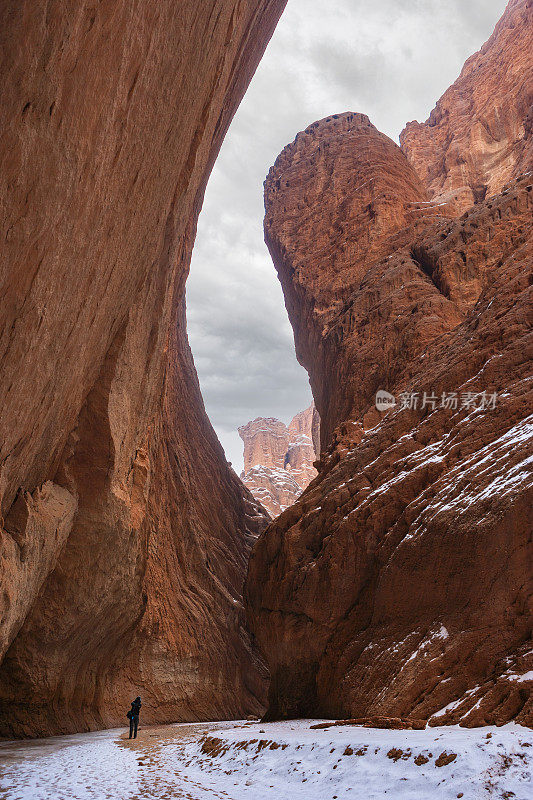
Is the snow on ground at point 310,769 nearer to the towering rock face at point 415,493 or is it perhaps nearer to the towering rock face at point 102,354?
the towering rock face at point 415,493

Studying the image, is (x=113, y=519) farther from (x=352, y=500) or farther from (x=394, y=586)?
(x=394, y=586)

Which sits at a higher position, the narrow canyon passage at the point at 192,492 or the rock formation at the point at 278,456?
the rock formation at the point at 278,456

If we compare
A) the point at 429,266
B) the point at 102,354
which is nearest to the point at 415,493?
the point at 102,354

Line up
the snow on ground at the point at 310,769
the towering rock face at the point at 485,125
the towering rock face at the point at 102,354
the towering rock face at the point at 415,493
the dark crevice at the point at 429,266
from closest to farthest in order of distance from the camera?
the snow on ground at the point at 310,769 < the towering rock face at the point at 102,354 < the towering rock face at the point at 415,493 < the dark crevice at the point at 429,266 < the towering rock face at the point at 485,125

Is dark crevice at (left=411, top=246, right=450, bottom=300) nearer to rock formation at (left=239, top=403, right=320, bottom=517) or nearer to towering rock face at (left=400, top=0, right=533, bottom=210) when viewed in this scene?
towering rock face at (left=400, top=0, right=533, bottom=210)

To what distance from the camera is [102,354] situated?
14.1 meters

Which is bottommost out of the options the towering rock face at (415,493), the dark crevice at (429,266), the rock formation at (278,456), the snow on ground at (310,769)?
the snow on ground at (310,769)

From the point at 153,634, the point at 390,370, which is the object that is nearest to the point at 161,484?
the point at 153,634

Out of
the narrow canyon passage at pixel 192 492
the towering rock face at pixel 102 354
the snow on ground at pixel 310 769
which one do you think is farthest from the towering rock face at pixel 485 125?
the snow on ground at pixel 310 769

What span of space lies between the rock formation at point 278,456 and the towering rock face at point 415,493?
202 ft

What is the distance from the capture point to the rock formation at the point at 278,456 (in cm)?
→ 9131

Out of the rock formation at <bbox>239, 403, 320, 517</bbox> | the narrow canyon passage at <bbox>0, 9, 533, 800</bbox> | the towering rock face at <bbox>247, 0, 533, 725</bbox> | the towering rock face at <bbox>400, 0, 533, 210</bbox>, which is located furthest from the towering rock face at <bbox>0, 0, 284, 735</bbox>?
the rock formation at <bbox>239, 403, 320, 517</bbox>

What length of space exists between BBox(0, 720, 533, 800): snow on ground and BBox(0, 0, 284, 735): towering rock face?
4.05 metres

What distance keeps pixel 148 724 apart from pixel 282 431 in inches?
4784
